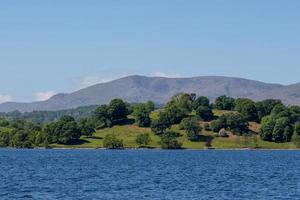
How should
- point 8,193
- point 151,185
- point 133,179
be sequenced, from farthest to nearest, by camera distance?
point 133,179
point 151,185
point 8,193

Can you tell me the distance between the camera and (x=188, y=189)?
102438 millimetres

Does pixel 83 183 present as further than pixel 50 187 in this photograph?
Yes

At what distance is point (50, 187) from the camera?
104 m

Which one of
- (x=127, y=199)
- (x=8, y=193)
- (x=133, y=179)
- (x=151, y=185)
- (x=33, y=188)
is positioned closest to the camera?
(x=127, y=199)

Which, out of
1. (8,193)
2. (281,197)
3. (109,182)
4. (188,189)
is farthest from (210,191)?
(8,193)

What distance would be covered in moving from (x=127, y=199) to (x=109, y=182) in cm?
2718

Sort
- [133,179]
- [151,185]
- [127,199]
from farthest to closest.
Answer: [133,179] → [151,185] → [127,199]

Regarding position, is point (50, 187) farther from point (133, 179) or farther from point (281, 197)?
point (281, 197)

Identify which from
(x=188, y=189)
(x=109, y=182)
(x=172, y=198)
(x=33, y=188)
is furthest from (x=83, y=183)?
(x=172, y=198)

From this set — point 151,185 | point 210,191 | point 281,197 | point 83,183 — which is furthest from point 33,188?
point 281,197

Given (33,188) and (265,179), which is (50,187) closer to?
(33,188)

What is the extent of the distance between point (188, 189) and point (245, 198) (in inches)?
557

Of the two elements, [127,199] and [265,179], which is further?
[265,179]

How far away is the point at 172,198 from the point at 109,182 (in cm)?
2769
